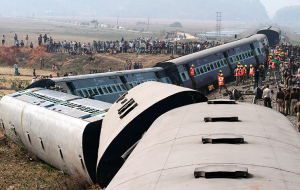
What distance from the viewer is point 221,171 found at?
478cm

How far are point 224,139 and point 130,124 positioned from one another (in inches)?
166

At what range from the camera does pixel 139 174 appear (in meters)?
5.93

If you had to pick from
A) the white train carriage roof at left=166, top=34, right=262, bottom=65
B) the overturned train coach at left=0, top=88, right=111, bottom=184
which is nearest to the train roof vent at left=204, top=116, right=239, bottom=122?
the overturned train coach at left=0, top=88, right=111, bottom=184

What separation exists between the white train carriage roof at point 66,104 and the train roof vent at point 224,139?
24.3 feet

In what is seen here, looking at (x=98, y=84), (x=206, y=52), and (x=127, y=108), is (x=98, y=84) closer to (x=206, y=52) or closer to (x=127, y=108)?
(x=127, y=108)

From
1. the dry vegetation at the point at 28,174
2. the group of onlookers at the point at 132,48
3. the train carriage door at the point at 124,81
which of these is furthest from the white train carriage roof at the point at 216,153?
the group of onlookers at the point at 132,48

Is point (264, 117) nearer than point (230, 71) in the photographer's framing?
Yes

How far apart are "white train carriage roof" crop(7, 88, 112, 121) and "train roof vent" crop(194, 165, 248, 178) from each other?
8511mm

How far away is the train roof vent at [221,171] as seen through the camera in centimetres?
473

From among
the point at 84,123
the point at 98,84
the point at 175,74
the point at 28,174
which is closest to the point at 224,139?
the point at 84,123

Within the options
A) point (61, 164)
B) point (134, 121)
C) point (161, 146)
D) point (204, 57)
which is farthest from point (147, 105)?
point (204, 57)

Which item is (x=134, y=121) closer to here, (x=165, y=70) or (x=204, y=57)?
(x=165, y=70)

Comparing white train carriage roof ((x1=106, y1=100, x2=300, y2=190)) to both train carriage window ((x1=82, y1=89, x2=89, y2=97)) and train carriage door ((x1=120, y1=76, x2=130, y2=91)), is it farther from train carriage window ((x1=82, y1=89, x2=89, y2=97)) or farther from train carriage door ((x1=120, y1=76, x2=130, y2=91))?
train carriage door ((x1=120, y1=76, x2=130, y2=91))

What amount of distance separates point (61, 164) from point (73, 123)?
2302 mm
